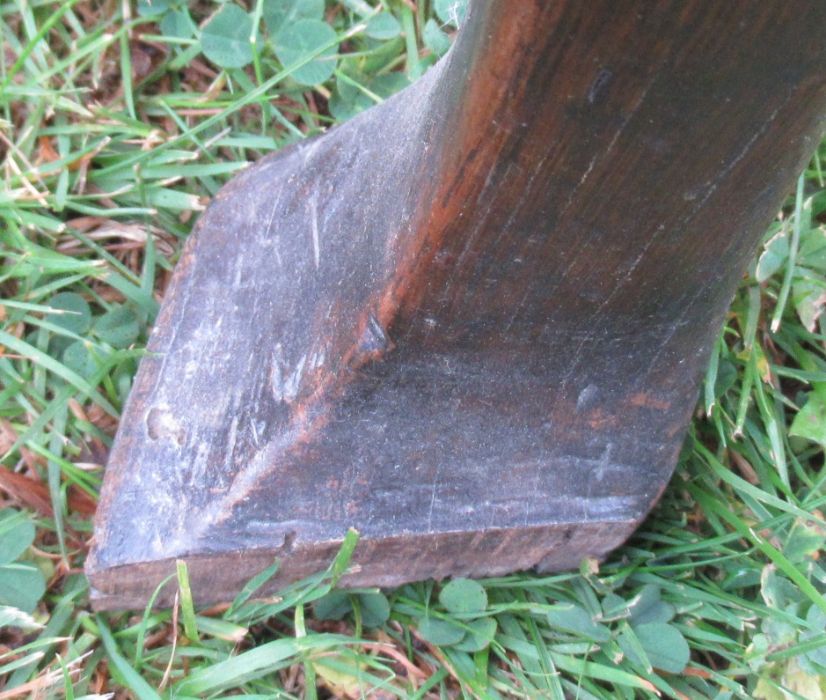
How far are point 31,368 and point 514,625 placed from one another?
96cm

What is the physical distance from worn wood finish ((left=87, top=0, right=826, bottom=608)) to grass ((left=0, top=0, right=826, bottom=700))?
107 millimetres

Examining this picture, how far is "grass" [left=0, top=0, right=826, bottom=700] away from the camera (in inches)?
56.0

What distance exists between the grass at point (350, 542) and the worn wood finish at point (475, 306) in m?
0.11

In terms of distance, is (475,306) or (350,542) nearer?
(475,306)

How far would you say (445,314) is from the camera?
3.67 feet

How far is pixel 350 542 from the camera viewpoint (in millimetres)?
1267

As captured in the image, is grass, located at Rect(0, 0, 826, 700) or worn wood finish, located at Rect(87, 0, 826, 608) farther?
grass, located at Rect(0, 0, 826, 700)

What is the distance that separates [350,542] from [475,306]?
0.39 meters

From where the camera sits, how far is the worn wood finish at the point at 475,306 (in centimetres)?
85

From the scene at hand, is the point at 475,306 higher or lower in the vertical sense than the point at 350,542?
higher

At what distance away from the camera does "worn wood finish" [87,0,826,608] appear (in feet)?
2.79

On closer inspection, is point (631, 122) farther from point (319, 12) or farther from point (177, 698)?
point (319, 12)

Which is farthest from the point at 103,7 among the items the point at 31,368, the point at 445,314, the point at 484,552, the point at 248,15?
the point at 484,552

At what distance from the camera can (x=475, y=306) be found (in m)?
1.11
